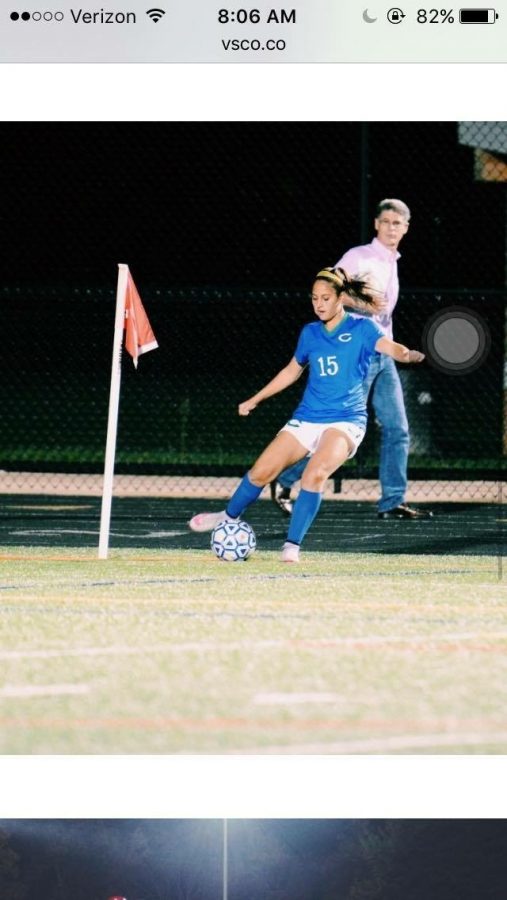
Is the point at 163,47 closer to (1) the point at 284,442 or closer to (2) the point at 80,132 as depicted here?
(1) the point at 284,442

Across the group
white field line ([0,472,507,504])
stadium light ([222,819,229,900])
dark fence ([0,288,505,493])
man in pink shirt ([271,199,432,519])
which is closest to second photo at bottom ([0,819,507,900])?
stadium light ([222,819,229,900])

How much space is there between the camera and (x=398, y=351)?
304 inches

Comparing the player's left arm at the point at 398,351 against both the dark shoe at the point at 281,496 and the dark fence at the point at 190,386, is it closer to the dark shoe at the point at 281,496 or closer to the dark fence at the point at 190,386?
the dark shoe at the point at 281,496

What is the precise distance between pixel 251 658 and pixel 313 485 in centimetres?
292

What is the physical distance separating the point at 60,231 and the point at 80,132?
1.34 metres

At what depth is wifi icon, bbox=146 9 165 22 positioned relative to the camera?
4.03 m

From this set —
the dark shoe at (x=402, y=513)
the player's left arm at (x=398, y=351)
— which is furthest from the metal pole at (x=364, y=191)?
the player's left arm at (x=398, y=351)

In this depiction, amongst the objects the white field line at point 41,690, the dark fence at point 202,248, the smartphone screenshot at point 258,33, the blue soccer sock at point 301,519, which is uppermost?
the dark fence at point 202,248

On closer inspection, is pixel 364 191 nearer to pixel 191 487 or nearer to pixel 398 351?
pixel 191 487

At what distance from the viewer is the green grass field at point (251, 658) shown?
362cm

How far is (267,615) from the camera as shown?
572cm

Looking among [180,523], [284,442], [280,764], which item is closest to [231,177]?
[180,523]

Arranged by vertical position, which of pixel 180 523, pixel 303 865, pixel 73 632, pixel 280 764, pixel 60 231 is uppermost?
pixel 60 231

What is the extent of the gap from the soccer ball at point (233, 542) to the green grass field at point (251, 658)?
0.18 meters
